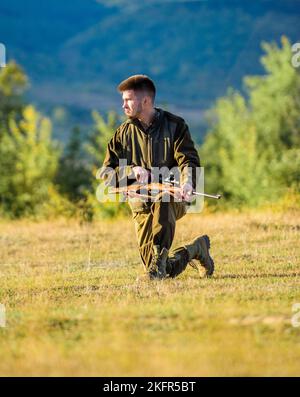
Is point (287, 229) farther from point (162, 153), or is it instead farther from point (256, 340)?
point (256, 340)

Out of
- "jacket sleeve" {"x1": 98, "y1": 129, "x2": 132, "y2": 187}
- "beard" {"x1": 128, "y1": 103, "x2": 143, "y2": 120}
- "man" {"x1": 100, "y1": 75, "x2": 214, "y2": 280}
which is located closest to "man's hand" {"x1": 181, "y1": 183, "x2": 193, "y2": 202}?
"man" {"x1": 100, "y1": 75, "x2": 214, "y2": 280}

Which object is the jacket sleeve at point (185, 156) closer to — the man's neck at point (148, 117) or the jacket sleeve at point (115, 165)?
the man's neck at point (148, 117)

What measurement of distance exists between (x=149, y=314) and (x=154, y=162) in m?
3.10

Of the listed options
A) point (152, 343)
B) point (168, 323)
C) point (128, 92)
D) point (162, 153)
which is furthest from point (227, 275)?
point (152, 343)

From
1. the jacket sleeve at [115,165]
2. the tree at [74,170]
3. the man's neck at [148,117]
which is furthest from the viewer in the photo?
the tree at [74,170]

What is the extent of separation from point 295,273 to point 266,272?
387mm

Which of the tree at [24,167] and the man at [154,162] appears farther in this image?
the tree at [24,167]

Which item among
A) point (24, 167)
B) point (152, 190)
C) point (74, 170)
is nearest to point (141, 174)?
point (152, 190)

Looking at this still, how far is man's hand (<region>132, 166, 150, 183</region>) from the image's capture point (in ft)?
32.4

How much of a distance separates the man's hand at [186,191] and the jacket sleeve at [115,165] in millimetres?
896

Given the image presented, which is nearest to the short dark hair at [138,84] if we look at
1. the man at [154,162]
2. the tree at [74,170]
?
the man at [154,162]

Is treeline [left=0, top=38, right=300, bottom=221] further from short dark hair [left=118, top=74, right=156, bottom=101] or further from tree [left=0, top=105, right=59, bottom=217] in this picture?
short dark hair [left=118, top=74, right=156, bottom=101]

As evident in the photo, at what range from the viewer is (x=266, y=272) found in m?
10.3

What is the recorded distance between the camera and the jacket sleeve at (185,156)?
972 centimetres
